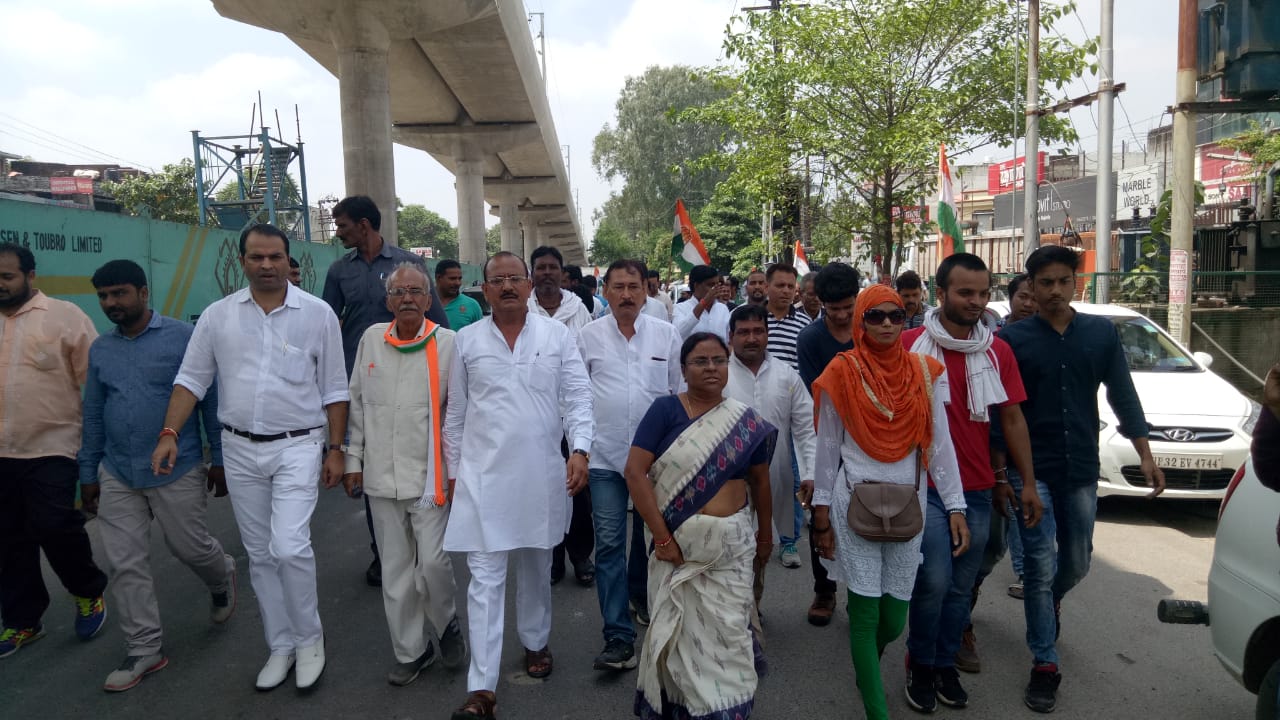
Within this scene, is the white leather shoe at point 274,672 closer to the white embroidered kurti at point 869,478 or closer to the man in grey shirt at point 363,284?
the man in grey shirt at point 363,284

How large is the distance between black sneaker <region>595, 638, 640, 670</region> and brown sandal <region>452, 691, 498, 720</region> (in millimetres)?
620

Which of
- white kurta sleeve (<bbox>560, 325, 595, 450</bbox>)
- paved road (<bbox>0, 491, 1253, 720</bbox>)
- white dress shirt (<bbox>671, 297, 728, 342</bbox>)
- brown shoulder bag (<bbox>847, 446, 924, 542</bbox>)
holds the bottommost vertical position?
paved road (<bbox>0, 491, 1253, 720</bbox>)

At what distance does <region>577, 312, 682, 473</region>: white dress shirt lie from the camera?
14.8ft

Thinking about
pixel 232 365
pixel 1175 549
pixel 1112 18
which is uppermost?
pixel 1112 18

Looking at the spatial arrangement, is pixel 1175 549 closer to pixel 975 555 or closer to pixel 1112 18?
pixel 975 555

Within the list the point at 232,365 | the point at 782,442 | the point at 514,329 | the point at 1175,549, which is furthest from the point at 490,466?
the point at 1175,549

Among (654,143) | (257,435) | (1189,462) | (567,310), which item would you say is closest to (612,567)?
(257,435)

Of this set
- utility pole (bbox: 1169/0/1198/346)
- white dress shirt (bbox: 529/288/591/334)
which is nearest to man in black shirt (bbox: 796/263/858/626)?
white dress shirt (bbox: 529/288/591/334)

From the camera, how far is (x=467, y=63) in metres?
22.4

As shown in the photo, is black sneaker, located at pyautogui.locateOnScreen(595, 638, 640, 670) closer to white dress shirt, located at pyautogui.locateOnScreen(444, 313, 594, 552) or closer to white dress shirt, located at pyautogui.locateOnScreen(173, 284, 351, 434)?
white dress shirt, located at pyautogui.locateOnScreen(444, 313, 594, 552)

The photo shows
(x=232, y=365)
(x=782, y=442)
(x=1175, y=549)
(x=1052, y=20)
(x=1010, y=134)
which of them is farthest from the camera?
(x=1010, y=134)

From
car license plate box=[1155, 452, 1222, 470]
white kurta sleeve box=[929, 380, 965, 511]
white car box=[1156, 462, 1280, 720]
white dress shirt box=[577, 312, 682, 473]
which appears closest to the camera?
white car box=[1156, 462, 1280, 720]

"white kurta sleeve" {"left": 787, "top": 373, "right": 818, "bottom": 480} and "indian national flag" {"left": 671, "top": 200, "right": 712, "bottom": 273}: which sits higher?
"indian national flag" {"left": 671, "top": 200, "right": 712, "bottom": 273}

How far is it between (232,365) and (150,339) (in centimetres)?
60
